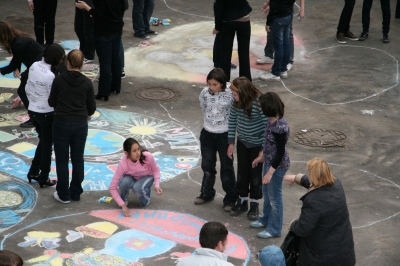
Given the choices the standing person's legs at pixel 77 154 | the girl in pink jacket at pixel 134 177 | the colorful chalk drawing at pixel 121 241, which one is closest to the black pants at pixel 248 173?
the colorful chalk drawing at pixel 121 241

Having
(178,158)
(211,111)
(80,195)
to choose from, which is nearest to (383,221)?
(211,111)

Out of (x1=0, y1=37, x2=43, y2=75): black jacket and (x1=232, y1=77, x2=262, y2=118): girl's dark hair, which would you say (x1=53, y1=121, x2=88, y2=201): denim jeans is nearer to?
(x1=0, y1=37, x2=43, y2=75): black jacket

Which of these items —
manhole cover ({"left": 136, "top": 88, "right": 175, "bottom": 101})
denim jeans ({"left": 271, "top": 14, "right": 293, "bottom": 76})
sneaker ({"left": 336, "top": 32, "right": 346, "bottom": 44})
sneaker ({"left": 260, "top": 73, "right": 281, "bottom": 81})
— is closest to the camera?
manhole cover ({"left": 136, "top": 88, "right": 175, "bottom": 101})

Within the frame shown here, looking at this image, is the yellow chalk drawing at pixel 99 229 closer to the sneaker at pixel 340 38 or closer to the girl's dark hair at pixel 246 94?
the girl's dark hair at pixel 246 94

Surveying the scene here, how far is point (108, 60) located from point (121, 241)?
14.2 feet

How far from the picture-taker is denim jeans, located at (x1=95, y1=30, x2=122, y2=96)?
1041 cm

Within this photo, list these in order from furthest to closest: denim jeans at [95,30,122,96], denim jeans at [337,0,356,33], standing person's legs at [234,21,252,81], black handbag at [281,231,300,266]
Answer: denim jeans at [337,0,356,33]
standing person's legs at [234,21,252,81]
denim jeans at [95,30,122,96]
black handbag at [281,231,300,266]

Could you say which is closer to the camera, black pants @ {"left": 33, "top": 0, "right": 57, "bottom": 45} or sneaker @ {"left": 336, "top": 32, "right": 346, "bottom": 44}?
black pants @ {"left": 33, "top": 0, "right": 57, "bottom": 45}

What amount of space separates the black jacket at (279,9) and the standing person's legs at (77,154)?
189 inches

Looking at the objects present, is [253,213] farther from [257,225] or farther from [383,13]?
[383,13]

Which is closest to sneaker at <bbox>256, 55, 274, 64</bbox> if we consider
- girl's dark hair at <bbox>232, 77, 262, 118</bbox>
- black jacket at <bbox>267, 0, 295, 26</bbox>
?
black jacket at <bbox>267, 0, 295, 26</bbox>

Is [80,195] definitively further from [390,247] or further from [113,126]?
[390,247]

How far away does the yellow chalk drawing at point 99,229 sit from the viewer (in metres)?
6.92

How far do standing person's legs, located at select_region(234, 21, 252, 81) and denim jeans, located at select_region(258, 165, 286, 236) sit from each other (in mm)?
4145
